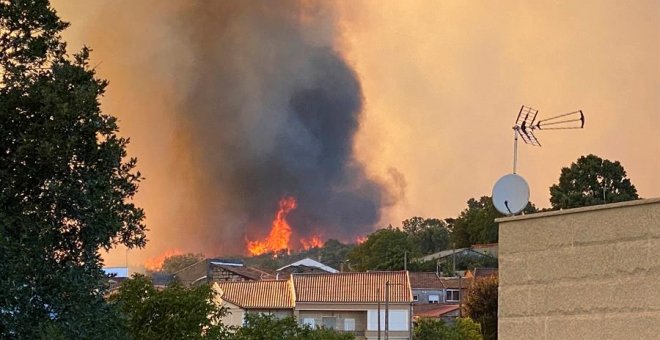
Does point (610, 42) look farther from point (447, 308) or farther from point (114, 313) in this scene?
point (447, 308)

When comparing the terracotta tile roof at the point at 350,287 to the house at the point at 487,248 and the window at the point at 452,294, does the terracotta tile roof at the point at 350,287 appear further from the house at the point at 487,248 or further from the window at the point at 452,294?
the house at the point at 487,248

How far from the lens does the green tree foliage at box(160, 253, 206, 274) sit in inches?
3553

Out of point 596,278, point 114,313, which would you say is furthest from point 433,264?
point 596,278

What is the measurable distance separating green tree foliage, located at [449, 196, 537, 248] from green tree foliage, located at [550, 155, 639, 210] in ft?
141

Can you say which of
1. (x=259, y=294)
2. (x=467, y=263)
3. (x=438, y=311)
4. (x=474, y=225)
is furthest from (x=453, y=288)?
(x=474, y=225)

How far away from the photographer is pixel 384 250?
8969 centimetres

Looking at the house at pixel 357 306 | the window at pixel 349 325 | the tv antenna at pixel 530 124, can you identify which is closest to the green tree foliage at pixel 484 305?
the house at pixel 357 306

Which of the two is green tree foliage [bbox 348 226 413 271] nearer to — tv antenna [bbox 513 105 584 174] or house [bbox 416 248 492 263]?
house [bbox 416 248 492 263]

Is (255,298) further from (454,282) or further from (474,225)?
(474,225)

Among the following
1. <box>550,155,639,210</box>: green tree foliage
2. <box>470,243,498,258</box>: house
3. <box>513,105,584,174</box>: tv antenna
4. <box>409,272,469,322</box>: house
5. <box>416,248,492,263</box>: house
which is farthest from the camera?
<box>416,248,492,263</box>: house

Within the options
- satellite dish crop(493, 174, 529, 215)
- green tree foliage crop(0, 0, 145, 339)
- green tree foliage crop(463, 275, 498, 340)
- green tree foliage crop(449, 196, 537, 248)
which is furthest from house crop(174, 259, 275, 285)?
satellite dish crop(493, 174, 529, 215)

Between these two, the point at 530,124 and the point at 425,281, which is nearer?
the point at 530,124

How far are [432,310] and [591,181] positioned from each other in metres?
17.6

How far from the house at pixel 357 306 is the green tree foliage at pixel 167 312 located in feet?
97.7
